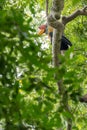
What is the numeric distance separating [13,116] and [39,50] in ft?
0.83

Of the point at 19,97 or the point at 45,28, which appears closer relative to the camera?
the point at 19,97

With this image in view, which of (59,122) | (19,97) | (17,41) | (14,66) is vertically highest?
(17,41)

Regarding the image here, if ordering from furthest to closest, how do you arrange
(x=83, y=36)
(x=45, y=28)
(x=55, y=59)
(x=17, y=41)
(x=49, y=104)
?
Result: (x=83, y=36), (x=45, y=28), (x=55, y=59), (x=49, y=104), (x=17, y=41)

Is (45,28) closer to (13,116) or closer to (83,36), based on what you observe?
(83,36)

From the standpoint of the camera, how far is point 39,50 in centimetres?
147

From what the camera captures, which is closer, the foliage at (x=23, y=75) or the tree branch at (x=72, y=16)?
the foliage at (x=23, y=75)

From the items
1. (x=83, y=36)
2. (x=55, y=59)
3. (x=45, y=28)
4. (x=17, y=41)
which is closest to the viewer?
(x=17, y=41)

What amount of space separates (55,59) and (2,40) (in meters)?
2.28

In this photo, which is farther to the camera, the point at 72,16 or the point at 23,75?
the point at 72,16

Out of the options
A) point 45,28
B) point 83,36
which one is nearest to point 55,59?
point 45,28

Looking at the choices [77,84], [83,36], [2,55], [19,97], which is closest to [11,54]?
[2,55]

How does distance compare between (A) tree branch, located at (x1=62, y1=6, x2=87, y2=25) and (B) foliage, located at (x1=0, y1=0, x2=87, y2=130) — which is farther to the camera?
(A) tree branch, located at (x1=62, y1=6, x2=87, y2=25)

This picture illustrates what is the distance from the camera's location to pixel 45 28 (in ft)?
20.4

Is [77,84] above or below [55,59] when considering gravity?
above
